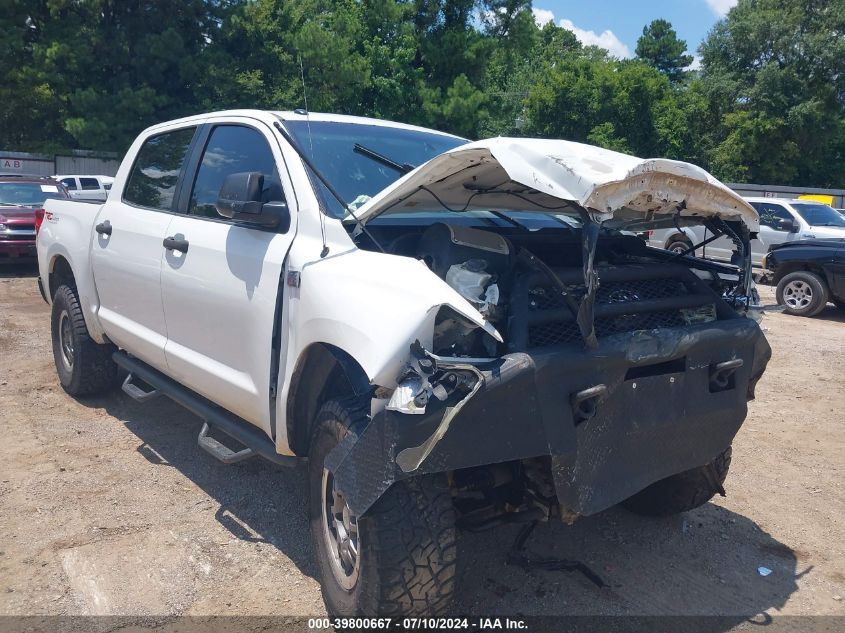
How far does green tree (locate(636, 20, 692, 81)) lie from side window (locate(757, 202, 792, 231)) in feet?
186

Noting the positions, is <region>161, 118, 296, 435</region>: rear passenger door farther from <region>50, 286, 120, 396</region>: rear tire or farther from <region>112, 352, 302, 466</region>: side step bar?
<region>50, 286, 120, 396</region>: rear tire

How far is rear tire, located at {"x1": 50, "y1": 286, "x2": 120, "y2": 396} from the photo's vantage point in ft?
18.2

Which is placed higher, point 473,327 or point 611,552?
point 473,327

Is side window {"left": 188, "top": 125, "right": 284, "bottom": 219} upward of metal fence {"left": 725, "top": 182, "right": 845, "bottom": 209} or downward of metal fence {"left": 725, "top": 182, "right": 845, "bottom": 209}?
upward

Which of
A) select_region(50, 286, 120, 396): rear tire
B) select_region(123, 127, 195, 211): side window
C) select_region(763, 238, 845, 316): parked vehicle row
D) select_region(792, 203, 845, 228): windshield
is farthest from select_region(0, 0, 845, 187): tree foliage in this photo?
select_region(123, 127, 195, 211): side window

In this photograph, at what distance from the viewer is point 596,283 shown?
2648mm

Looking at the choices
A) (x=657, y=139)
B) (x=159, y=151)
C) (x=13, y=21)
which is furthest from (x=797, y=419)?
(x=657, y=139)

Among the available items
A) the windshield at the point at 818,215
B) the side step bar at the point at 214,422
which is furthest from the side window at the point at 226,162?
the windshield at the point at 818,215

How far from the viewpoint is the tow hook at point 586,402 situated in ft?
8.37

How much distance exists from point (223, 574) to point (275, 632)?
0.56m

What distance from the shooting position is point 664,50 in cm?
6750

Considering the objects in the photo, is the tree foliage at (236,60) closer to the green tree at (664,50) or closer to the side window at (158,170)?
the side window at (158,170)

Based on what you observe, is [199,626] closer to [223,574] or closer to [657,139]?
[223,574]

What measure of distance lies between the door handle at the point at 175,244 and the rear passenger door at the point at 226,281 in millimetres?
15
